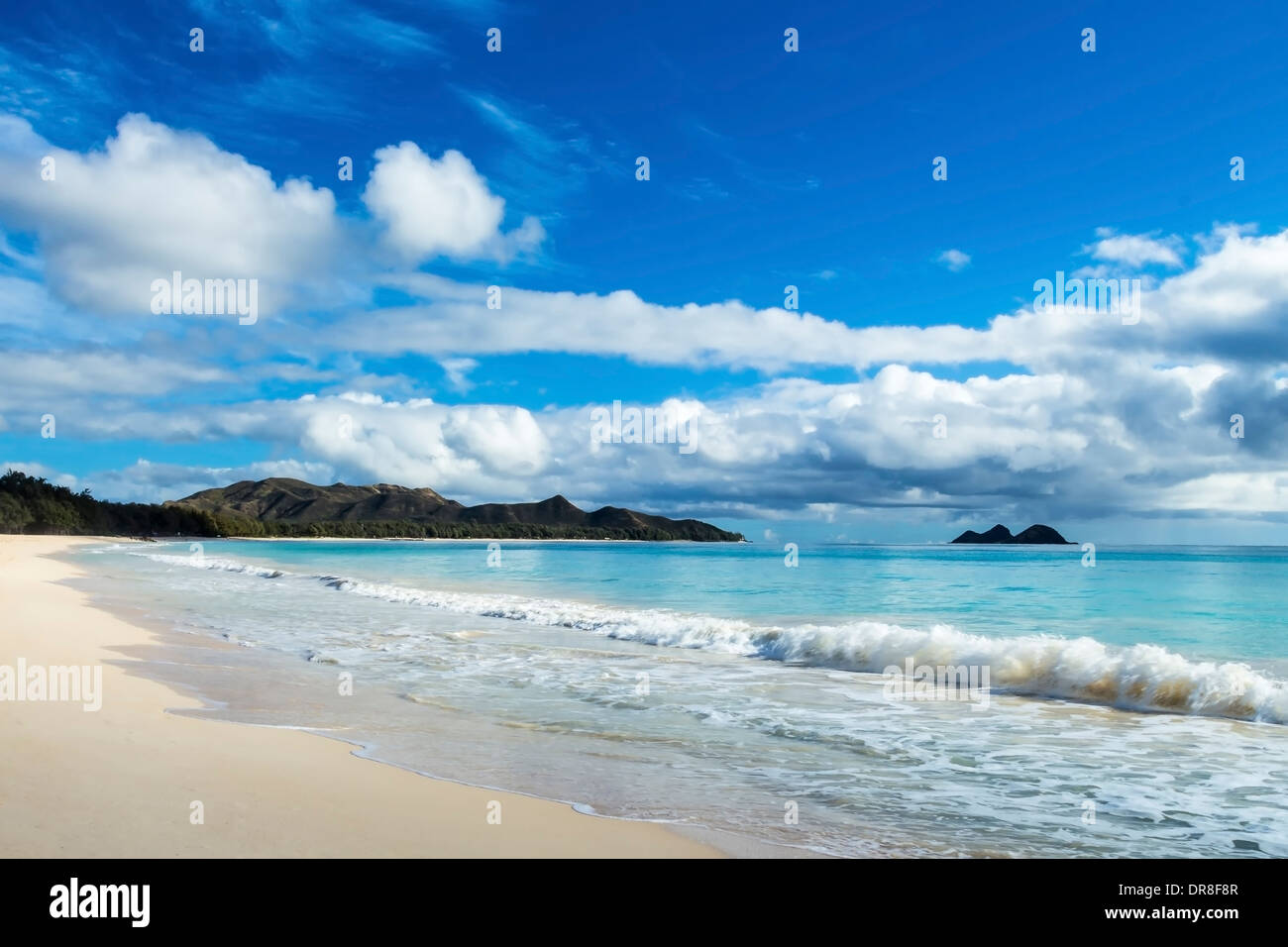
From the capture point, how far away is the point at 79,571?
3828 centimetres

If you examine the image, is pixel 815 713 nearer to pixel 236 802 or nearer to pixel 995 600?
pixel 236 802

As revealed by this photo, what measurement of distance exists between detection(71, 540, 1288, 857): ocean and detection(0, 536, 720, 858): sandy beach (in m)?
0.53

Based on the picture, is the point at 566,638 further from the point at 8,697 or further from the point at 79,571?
the point at 79,571

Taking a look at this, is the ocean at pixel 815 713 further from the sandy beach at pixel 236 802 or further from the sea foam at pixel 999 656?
the sandy beach at pixel 236 802

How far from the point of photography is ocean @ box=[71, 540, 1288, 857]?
6.46 m

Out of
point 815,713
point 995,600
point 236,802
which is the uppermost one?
point 236,802

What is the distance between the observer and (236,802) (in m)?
5.96

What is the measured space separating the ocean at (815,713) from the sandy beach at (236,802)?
1.74 feet

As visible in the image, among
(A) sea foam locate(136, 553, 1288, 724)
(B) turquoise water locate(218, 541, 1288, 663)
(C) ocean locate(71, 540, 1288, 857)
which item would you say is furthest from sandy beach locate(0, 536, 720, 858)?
(B) turquoise water locate(218, 541, 1288, 663)

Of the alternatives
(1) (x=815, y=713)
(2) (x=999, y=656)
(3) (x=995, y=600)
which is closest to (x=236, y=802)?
(1) (x=815, y=713)

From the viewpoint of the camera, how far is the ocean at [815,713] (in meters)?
6.46

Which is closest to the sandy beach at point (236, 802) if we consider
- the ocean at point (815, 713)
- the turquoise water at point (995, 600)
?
the ocean at point (815, 713)

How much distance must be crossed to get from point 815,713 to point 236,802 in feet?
24.6
